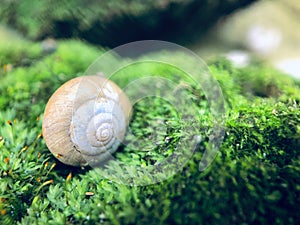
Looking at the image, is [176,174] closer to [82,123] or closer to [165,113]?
[82,123]

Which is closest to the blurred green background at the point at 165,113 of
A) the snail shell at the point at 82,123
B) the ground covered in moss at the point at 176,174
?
the ground covered in moss at the point at 176,174

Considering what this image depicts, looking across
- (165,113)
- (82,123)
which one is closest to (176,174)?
(82,123)

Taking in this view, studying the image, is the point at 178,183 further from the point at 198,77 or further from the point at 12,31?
the point at 12,31

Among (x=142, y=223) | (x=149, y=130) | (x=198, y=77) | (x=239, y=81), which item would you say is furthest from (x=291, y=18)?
(x=142, y=223)

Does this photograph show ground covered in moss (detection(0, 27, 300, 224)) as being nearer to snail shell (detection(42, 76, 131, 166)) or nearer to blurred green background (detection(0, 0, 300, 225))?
blurred green background (detection(0, 0, 300, 225))

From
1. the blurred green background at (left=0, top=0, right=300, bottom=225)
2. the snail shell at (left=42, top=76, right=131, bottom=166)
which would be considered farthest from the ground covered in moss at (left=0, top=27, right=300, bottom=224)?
the snail shell at (left=42, top=76, right=131, bottom=166)
